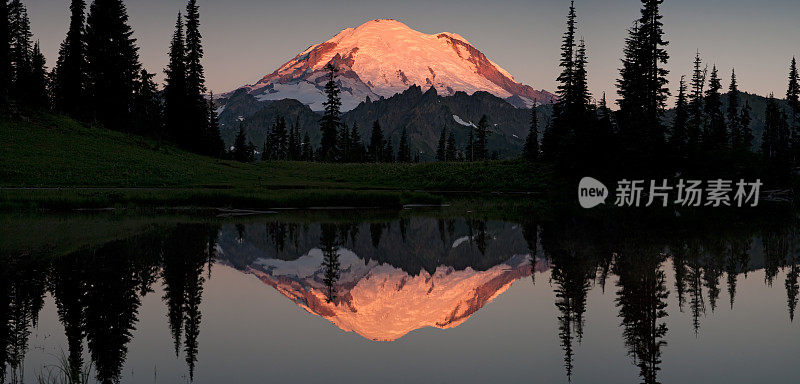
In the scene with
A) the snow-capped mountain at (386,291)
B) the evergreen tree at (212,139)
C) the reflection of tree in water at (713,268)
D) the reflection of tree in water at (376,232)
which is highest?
the evergreen tree at (212,139)

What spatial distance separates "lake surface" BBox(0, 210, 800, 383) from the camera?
9.73 meters

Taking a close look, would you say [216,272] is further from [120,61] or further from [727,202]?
[120,61]

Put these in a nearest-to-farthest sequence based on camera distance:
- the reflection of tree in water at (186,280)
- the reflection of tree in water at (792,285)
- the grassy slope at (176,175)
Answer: the reflection of tree in water at (186,280), the reflection of tree in water at (792,285), the grassy slope at (176,175)

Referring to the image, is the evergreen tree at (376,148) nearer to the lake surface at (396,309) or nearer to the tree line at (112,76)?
the tree line at (112,76)

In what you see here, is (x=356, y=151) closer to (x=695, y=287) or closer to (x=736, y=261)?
(x=736, y=261)

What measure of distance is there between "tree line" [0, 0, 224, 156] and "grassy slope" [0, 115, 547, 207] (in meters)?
9.52

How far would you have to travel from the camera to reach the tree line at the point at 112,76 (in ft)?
302

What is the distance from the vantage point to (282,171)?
90.1 m

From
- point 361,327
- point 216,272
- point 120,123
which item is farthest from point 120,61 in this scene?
point 361,327

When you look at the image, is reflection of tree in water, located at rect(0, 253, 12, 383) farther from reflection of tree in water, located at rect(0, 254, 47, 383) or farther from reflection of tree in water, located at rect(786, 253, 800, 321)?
reflection of tree in water, located at rect(786, 253, 800, 321)

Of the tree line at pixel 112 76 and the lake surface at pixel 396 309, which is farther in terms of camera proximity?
the tree line at pixel 112 76

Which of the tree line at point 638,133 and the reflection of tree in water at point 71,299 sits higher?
the tree line at point 638,133

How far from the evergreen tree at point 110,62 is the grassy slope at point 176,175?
39.6 ft

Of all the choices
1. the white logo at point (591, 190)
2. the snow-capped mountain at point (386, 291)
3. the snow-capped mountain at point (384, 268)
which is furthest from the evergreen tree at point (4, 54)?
the snow-capped mountain at point (386, 291)
